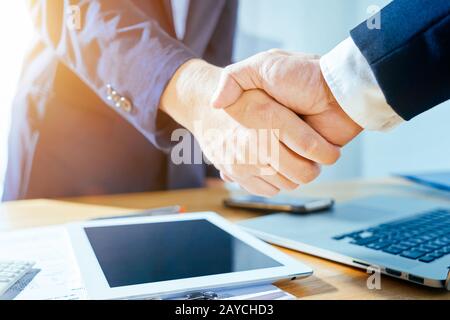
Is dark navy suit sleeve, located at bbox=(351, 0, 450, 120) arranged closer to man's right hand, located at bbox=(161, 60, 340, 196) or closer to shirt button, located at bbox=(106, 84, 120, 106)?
man's right hand, located at bbox=(161, 60, 340, 196)

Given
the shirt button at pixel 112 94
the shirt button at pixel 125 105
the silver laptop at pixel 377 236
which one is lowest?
the silver laptop at pixel 377 236

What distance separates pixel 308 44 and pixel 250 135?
0.20 meters

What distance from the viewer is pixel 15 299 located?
29 centimetres

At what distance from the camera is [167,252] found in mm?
353

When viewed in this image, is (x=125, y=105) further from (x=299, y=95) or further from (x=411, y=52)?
(x=411, y=52)

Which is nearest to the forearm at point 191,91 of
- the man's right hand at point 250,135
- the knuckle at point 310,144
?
the man's right hand at point 250,135

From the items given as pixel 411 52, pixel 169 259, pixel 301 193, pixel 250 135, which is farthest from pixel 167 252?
pixel 301 193

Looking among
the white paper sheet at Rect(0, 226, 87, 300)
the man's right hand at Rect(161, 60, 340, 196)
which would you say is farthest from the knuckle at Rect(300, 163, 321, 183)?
the white paper sheet at Rect(0, 226, 87, 300)

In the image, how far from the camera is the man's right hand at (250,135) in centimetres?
41

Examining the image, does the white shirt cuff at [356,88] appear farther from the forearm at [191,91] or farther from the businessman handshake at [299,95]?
the forearm at [191,91]

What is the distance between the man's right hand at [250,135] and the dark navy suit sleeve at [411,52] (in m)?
0.08

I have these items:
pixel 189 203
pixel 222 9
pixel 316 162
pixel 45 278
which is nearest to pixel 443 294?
pixel 316 162

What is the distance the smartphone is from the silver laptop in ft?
0.05

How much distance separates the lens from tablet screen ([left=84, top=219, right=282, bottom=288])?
12.2 inches
